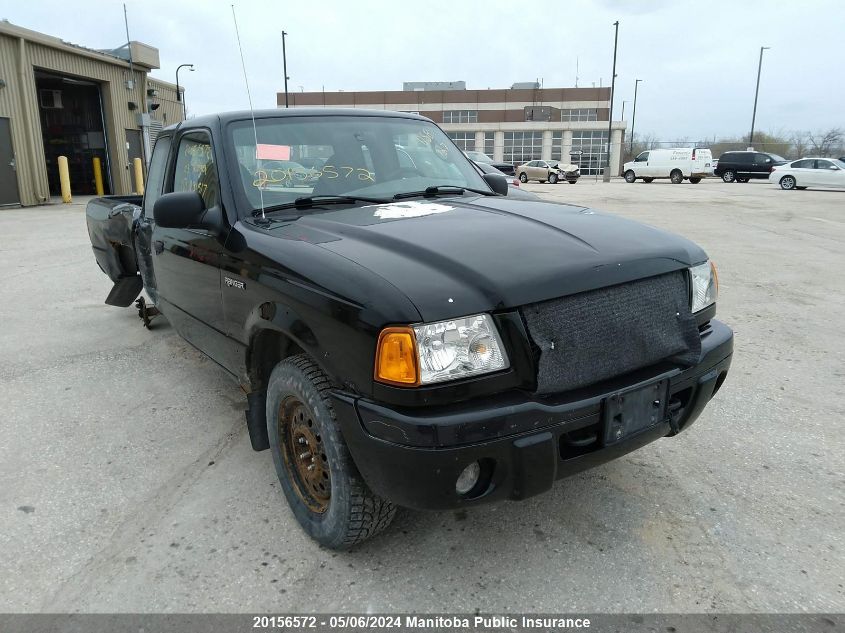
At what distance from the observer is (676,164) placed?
33.9 meters

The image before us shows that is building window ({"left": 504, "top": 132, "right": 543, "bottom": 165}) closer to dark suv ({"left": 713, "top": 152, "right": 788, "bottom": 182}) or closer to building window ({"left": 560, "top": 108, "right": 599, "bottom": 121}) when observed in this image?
building window ({"left": 560, "top": 108, "right": 599, "bottom": 121})

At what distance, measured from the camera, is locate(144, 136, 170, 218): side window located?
4145 millimetres

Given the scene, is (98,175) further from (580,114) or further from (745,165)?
(580,114)

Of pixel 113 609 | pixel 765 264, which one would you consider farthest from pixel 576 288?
pixel 765 264

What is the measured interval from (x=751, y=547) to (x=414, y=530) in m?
1.38

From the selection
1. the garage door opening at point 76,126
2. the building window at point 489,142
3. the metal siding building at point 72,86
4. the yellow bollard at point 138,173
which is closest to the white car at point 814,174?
the metal siding building at point 72,86

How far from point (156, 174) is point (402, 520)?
119 inches

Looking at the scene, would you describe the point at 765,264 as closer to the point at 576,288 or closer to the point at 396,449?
the point at 576,288

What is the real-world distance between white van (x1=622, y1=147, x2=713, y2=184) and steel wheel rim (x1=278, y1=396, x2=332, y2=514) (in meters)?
35.1

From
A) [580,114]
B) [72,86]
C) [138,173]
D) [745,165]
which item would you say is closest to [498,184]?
[138,173]

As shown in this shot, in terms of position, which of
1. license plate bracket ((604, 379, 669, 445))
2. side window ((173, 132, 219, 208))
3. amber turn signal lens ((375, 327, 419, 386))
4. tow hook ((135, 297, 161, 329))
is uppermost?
side window ((173, 132, 219, 208))

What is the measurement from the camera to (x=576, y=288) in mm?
2186

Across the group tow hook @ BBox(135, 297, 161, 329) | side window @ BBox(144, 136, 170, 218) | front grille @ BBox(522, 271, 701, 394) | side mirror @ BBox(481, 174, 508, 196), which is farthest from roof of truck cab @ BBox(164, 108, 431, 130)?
tow hook @ BBox(135, 297, 161, 329)

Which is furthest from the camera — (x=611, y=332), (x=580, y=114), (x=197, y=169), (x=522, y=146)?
(x=580, y=114)
